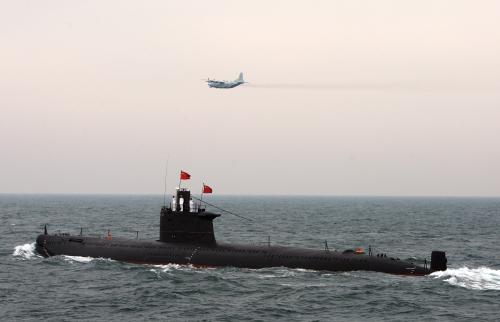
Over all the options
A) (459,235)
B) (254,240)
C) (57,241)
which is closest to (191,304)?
(57,241)

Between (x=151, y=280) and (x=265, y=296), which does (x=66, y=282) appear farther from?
(x=265, y=296)

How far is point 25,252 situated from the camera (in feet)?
179

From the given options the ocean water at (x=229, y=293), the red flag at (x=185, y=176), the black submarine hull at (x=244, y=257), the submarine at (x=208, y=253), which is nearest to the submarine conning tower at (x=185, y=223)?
the submarine at (x=208, y=253)

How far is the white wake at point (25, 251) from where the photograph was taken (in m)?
52.1

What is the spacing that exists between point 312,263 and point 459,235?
49.2 metres

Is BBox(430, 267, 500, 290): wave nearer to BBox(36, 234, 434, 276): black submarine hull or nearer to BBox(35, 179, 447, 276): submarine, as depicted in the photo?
BBox(35, 179, 447, 276): submarine

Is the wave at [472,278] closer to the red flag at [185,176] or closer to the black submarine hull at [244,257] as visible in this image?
the black submarine hull at [244,257]

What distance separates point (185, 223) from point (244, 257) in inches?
204

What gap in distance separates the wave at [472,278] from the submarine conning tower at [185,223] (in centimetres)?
1598

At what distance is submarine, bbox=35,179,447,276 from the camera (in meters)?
43.0

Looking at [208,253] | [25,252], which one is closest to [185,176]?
[208,253]

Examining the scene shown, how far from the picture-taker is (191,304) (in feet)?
111

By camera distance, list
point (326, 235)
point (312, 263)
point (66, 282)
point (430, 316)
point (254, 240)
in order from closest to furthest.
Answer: point (430, 316), point (66, 282), point (312, 263), point (254, 240), point (326, 235)

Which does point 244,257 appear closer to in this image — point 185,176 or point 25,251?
point 185,176
